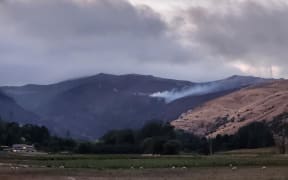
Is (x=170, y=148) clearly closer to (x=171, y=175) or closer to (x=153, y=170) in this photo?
(x=153, y=170)

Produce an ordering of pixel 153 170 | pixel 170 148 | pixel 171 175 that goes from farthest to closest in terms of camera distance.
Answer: pixel 170 148, pixel 153 170, pixel 171 175

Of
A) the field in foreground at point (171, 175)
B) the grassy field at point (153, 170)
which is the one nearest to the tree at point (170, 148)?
the grassy field at point (153, 170)

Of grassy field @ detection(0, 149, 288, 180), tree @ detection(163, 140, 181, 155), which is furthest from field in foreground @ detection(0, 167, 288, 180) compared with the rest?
tree @ detection(163, 140, 181, 155)

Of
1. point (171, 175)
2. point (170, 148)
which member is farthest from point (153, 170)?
point (170, 148)

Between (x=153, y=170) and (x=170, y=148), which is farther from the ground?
(x=170, y=148)

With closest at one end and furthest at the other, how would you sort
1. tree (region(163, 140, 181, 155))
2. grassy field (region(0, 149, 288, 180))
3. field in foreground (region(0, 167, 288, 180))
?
field in foreground (region(0, 167, 288, 180)) → grassy field (region(0, 149, 288, 180)) → tree (region(163, 140, 181, 155))

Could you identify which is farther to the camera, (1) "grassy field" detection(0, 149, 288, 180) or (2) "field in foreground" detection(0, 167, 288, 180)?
(1) "grassy field" detection(0, 149, 288, 180)

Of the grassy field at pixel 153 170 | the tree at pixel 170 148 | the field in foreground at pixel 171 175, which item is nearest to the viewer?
the field in foreground at pixel 171 175

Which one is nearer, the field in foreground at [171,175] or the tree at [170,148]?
the field in foreground at [171,175]

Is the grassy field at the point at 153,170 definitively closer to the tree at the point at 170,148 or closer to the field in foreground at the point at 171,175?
the field in foreground at the point at 171,175

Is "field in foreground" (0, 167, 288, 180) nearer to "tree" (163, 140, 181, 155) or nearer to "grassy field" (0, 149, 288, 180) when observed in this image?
"grassy field" (0, 149, 288, 180)

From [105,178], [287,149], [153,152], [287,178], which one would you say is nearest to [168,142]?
[153,152]

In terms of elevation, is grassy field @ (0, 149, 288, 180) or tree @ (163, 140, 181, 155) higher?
tree @ (163, 140, 181, 155)

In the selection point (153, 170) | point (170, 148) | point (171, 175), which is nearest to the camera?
point (171, 175)
